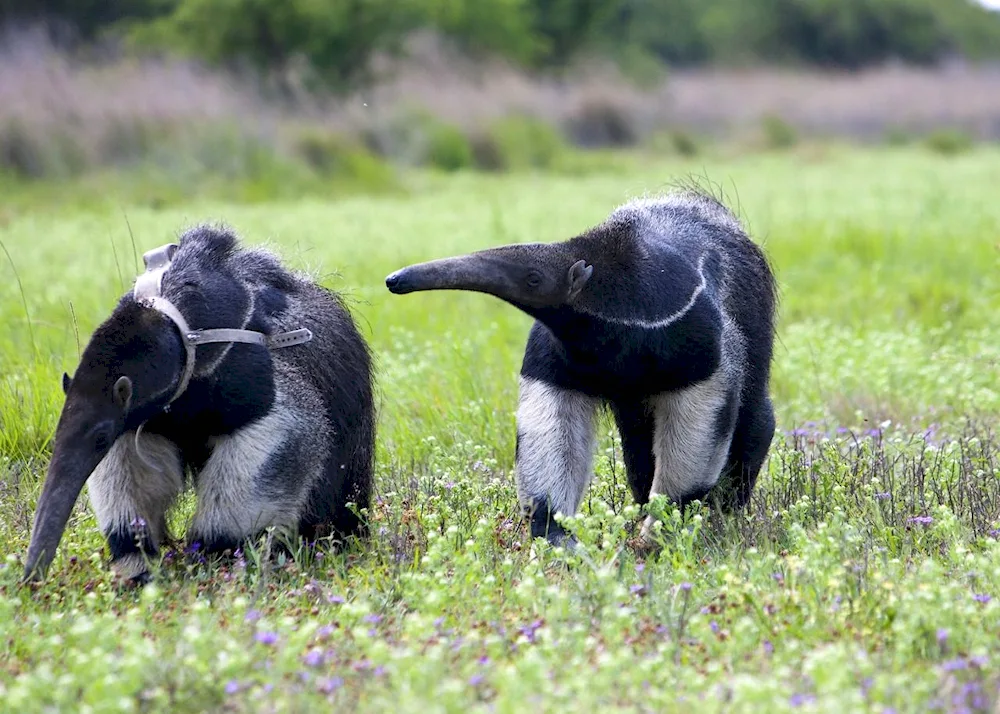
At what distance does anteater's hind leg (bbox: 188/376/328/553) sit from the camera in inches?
176

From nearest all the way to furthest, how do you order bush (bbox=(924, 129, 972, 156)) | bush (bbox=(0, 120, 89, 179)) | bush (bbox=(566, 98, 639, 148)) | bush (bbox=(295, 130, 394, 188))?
bush (bbox=(0, 120, 89, 179))
bush (bbox=(295, 130, 394, 188))
bush (bbox=(566, 98, 639, 148))
bush (bbox=(924, 129, 972, 156))

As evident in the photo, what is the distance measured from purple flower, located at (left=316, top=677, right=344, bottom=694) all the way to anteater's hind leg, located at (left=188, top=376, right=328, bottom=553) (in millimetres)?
1341

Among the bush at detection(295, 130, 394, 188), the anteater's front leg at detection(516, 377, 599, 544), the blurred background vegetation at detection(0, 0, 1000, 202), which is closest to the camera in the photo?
the anteater's front leg at detection(516, 377, 599, 544)

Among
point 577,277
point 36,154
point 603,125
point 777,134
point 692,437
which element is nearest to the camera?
point 577,277

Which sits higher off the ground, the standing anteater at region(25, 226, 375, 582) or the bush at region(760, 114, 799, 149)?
the standing anteater at region(25, 226, 375, 582)

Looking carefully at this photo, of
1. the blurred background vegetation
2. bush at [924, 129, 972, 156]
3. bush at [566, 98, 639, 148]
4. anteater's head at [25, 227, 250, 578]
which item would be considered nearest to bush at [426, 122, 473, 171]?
the blurred background vegetation

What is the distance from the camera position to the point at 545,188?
63.8 feet

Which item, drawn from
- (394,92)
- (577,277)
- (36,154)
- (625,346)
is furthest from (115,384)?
(394,92)

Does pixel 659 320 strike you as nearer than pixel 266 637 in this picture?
No

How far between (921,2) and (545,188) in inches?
1521

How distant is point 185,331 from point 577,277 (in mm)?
1243

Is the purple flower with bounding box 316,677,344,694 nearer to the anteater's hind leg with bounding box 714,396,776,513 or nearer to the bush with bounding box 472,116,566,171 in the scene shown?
the anteater's hind leg with bounding box 714,396,776,513

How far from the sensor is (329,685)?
10.3ft

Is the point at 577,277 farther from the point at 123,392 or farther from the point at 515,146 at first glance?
the point at 515,146
